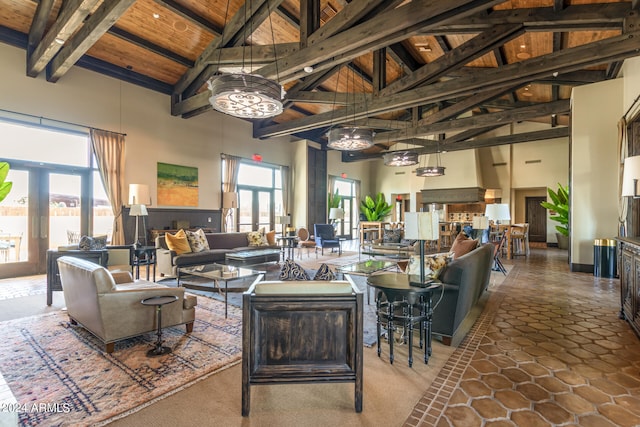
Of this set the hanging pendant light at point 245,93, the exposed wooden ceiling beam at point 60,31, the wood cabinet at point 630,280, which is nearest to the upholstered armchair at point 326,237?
the hanging pendant light at point 245,93

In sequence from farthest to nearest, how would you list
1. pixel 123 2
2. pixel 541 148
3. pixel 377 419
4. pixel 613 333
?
1. pixel 541 148
2. pixel 123 2
3. pixel 613 333
4. pixel 377 419

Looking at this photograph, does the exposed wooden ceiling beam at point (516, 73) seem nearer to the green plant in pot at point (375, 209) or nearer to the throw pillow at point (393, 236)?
the throw pillow at point (393, 236)

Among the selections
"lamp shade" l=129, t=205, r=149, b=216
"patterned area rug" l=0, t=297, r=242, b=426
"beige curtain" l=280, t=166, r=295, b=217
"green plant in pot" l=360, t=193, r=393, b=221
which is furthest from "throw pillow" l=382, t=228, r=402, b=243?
"green plant in pot" l=360, t=193, r=393, b=221

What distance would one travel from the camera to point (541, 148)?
487 inches

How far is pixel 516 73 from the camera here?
17.4 feet

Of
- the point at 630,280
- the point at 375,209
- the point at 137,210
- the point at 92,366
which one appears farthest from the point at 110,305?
the point at 375,209

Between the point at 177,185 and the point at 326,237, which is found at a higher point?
the point at 177,185

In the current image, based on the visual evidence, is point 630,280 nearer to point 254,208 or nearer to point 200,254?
point 200,254

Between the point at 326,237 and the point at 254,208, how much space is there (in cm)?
274

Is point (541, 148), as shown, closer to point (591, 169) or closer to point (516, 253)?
point (516, 253)

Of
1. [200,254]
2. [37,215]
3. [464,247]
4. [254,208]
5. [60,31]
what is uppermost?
[60,31]

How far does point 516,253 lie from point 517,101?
4646mm

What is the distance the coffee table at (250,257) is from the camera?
21.0 ft

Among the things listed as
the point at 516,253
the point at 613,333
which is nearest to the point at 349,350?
the point at 613,333
